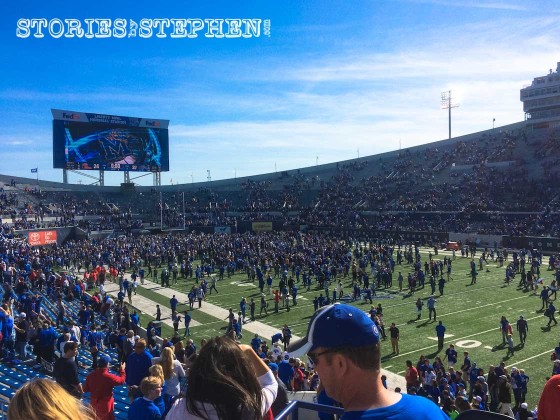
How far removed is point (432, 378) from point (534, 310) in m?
11.2

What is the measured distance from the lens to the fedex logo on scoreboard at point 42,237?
39.9m

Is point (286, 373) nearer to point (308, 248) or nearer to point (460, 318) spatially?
point (460, 318)

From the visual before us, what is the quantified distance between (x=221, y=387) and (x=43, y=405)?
32.3 inches

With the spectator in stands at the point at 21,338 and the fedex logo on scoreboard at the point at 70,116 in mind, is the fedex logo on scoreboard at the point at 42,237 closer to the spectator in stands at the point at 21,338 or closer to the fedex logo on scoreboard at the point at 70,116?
the fedex logo on scoreboard at the point at 70,116

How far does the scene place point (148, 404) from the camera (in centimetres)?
413

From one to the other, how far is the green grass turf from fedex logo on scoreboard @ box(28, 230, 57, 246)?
716 inches

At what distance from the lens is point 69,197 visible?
57.5 metres

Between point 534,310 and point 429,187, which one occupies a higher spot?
point 429,187

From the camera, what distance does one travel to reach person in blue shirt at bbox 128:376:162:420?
4.10m

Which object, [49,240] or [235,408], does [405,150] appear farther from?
[235,408]

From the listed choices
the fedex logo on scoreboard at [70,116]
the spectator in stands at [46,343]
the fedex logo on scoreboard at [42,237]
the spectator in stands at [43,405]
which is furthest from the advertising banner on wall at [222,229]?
the spectator in stands at [43,405]

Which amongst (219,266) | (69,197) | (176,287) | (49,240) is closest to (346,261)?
(219,266)

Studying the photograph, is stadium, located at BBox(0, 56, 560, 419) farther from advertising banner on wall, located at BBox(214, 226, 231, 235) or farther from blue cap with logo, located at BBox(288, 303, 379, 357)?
blue cap with logo, located at BBox(288, 303, 379, 357)

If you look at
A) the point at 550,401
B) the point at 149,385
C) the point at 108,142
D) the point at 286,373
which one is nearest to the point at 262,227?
the point at 108,142
